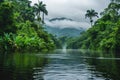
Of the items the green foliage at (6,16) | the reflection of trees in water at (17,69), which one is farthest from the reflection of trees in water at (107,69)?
the green foliage at (6,16)

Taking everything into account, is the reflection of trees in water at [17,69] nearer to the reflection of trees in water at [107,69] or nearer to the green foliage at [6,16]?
the reflection of trees in water at [107,69]

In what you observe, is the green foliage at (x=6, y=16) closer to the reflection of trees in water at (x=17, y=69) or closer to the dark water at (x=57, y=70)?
the dark water at (x=57, y=70)

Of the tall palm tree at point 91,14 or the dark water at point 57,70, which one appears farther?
the tall palm tree at point 91,14

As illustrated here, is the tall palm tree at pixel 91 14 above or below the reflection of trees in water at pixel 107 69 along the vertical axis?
above

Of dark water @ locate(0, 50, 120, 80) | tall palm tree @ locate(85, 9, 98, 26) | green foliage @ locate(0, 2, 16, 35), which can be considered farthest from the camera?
tall palm tree @ locate(85, 9, 98, 26)

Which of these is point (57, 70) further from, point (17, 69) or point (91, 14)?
point (91, 14)

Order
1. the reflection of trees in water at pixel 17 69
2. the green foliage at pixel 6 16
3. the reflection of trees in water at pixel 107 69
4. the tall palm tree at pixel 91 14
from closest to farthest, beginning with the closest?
the reflection of trees in water at pixel 17 69 → the reflection of trees in water at pixel 107 69 → the green foliage at pixel 6 16 → the tall palm tree at pixel 91 14

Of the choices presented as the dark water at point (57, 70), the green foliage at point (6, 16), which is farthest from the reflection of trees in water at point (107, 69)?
the green foliage at point (6, 16)

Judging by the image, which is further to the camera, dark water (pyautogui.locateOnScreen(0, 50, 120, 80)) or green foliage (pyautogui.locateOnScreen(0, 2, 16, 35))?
green foliage (pyautogui.locateOnScreen(0, 2, 16, 35))

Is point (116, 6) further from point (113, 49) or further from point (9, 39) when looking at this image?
point (9, 39)

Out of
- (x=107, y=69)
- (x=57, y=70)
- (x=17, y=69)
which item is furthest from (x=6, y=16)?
(x=107, y=69)

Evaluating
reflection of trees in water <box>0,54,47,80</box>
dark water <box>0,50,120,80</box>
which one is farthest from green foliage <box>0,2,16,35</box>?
reflection of trees in water <box>0,54,47,80</box>

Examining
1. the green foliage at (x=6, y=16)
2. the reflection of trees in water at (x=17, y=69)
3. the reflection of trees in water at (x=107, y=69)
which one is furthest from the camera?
the green foliage at (x=6, y=16)

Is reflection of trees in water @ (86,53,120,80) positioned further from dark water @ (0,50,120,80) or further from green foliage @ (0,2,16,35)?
green foliage @ (0,2,16,35)
